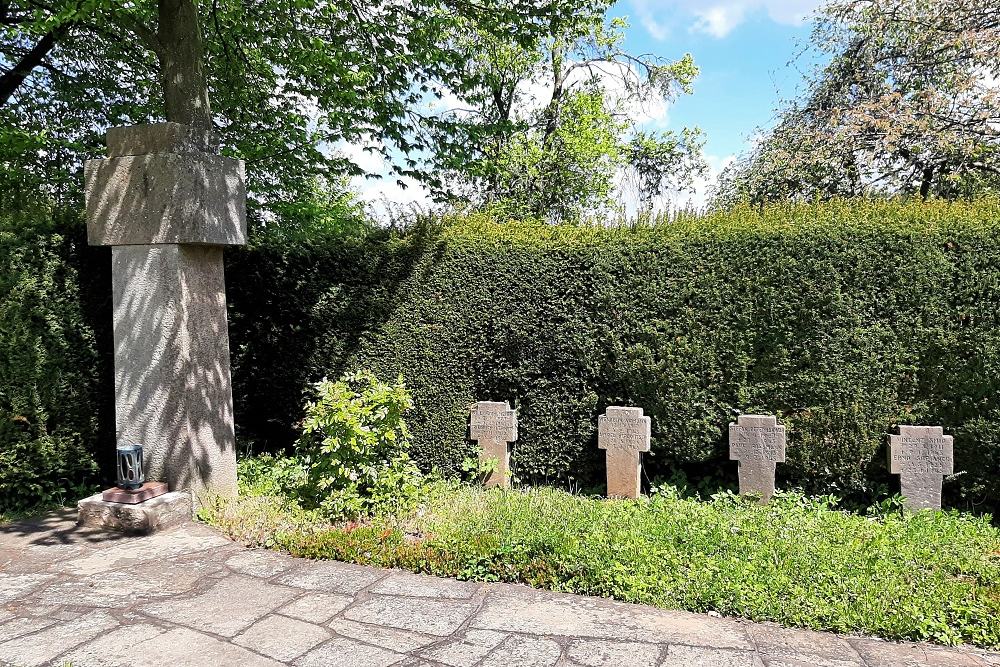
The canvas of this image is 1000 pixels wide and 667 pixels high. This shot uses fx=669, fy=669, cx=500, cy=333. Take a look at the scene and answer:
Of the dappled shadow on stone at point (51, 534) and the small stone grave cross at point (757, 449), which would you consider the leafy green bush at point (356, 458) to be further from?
the small stone grave cross at point (757, 449)

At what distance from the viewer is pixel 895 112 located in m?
11.0

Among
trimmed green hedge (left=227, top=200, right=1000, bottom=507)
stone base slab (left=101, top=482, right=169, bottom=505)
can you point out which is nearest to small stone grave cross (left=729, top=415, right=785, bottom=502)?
trimmed green hedge (left=227, top=200, right=1000, bottom=507)

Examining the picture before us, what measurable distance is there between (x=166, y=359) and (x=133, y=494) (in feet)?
3.45

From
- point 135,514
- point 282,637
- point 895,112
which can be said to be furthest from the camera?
point 895,112

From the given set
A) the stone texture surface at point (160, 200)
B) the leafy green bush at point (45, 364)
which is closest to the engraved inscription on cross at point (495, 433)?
the stone texture surface at point (160, 200)

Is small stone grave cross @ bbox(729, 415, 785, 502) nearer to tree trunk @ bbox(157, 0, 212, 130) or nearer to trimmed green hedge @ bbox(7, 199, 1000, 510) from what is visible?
trimmed green hedge @ bbox(7, 199, 1000, 510)

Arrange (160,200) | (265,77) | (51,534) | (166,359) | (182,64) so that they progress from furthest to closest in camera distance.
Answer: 1. (265,77)
2. (182,64)
3. (166,359)
4. (160,200)
5. (51,534)

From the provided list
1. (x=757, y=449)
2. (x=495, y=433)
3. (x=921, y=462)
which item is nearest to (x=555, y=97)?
(x=495, y=433)

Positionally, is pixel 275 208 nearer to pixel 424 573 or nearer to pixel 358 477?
pixel 358 477

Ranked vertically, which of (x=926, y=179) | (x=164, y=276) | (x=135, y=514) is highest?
(x=926, y=179)

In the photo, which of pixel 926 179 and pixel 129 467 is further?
pixel 926 179

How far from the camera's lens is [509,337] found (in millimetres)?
6305

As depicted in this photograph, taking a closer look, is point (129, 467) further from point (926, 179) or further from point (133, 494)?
point (926, 179)

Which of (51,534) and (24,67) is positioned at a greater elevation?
(24,67)
